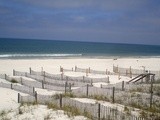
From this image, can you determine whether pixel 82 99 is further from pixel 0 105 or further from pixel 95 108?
pixel 0 105

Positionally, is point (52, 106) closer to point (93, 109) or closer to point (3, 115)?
point (93, 109)

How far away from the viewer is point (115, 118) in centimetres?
1644

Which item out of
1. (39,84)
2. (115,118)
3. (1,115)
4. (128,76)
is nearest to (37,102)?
(1,115)

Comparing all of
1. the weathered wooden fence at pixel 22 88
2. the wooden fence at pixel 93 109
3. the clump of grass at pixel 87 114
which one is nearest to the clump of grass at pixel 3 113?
the wooden fence at pixel 93 109

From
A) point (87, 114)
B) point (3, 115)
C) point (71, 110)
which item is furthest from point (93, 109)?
point (3, 115)

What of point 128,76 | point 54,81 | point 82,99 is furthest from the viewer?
point 128,76

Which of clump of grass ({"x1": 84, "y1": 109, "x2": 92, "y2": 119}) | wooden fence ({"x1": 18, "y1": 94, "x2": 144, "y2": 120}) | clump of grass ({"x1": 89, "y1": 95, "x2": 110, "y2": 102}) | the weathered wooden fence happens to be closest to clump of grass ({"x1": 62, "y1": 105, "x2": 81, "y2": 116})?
wooden fence ({"x1": 18, "y1": 94, "x2": 144, "y2": 120})

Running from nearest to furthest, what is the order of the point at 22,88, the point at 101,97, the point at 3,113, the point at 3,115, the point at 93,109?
the point at 93,109 → the point at 3,115 → the point at 3,113 → the point at 101,97 → the point at 22,88

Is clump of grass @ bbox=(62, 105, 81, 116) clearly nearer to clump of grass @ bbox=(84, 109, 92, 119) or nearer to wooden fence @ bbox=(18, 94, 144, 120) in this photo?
wooden fence @ bbox=(18, 94, 144, 120)

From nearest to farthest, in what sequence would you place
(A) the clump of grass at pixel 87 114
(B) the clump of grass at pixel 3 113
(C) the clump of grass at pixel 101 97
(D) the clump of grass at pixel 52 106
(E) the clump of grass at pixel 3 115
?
(A) the clump of grass at pixel 87 114, (E) the clump of grass at pixel 3 115, (B) the clump of grass at pixel 3 113, (D) the clump of grass at pixel 52 106, (C) the clump of grass at pixel 101 97

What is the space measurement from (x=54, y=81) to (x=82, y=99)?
8902 mm

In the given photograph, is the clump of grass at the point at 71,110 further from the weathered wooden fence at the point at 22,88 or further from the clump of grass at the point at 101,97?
the weathered wooden fence at the point at 22,88

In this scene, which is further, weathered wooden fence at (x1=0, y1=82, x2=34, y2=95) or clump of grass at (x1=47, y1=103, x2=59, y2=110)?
weathered wooden fence at (x1=0, y1=82, x2=34, y2=95)

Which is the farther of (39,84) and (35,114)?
(39,84)
